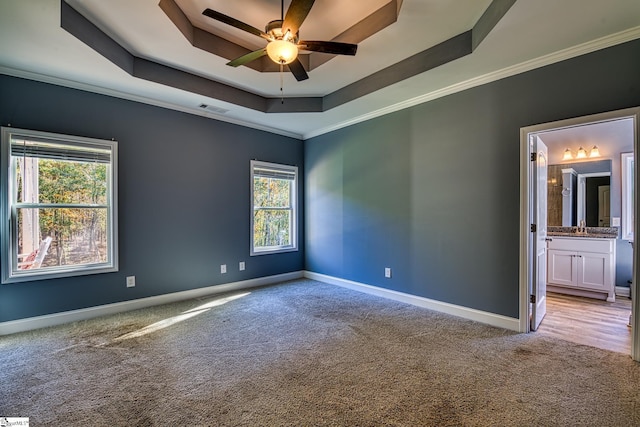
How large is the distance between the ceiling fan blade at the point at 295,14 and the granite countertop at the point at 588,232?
194 inches

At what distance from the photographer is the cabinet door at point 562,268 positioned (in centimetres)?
439

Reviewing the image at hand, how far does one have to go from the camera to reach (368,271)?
444cm

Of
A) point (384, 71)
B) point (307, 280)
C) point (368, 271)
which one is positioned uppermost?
point (384, 71)

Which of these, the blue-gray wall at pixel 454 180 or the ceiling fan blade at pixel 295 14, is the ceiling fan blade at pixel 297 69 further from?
the blue-gray wall at pixel 454 180

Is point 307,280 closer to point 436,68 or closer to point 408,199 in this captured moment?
point 408,199

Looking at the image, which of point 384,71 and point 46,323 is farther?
point 384,71

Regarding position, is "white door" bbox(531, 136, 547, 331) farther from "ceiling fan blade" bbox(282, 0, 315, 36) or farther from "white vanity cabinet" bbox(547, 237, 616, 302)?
"ceiling fan blade" bbox(282, 0, 315, 36)

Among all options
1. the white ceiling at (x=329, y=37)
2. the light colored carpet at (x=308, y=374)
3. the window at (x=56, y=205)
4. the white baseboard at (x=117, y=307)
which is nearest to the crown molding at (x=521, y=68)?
the white ceiling at (x=329, y=37)

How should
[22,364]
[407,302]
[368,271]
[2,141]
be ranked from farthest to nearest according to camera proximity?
[368,271]
[407,302]
[2,141]
[22,364]

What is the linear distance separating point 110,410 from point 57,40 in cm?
288

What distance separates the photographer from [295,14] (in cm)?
203

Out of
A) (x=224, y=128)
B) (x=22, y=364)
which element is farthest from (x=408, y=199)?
(x=22, y=364)

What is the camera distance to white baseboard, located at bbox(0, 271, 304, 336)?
303 centimetres

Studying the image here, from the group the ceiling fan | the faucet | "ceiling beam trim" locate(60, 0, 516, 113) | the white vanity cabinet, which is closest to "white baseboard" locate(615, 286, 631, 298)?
the white vanity cabinet
